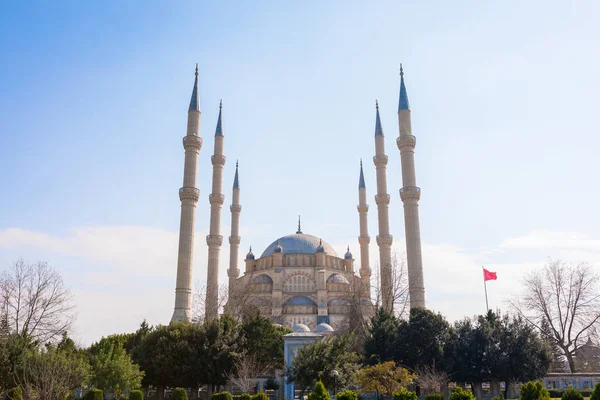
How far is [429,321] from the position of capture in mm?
25203

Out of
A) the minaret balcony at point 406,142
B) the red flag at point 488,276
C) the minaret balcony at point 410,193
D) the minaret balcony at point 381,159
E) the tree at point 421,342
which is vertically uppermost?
the minaret balcony at point 381,159

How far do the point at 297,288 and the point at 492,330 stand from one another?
27.0 meters

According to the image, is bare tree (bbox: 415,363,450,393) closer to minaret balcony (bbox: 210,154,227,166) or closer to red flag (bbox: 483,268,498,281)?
red flag (bbox: 483,268,498,281)

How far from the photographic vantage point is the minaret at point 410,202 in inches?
1216

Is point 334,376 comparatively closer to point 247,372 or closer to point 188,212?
point 247,372

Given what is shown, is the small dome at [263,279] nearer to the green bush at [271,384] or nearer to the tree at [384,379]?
the green bush at [271,384]

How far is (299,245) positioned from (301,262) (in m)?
3.05

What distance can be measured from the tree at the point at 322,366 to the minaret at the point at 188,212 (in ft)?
41.1

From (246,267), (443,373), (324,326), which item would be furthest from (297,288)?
(443,373)

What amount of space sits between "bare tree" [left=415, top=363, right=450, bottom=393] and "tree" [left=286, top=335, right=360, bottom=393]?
4626mm

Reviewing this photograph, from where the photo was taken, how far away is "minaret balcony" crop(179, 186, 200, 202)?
3278 centimetres

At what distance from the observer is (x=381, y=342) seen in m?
25.4

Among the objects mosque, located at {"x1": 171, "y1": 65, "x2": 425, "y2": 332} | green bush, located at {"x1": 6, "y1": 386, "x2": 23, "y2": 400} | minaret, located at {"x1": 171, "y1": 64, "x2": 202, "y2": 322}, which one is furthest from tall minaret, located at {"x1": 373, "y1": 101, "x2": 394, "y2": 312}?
green bush, located at {"x1": 6, "y1": 386, "x2": 23, "y2": 400}

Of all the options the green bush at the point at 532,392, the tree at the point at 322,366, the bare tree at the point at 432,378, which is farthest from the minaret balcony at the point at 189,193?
the green bush at the point at 532,392
